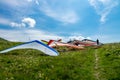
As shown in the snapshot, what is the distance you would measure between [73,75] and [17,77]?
435cm

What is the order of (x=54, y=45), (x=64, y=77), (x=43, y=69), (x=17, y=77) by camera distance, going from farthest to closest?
1. (x=54, y=45)
2. (x=43, y=69)
3. (x=64, y=77)
4. (x=17, y=77)

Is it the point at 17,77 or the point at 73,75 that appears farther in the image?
the point at 73,75

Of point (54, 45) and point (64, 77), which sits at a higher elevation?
point (54, 45)

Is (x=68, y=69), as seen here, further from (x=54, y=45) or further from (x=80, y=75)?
(x=54, y=45)

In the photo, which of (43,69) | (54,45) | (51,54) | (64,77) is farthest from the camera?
(54,45)

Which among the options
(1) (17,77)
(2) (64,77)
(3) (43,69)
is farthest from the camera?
(3) (43,69)

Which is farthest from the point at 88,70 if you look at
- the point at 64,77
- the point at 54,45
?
the point at 54,45

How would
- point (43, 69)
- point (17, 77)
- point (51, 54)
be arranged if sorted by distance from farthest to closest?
point (51, 54)
point (43, 69)
point (17, 77)

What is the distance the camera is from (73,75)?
1945cm

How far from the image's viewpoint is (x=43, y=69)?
2025 cm

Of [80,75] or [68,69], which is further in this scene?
[68,69]

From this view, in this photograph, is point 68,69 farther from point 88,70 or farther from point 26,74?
point 26,74

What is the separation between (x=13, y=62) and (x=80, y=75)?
6.25m

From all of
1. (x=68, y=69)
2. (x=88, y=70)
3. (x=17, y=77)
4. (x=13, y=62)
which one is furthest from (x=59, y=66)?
(x=17, y=77)
